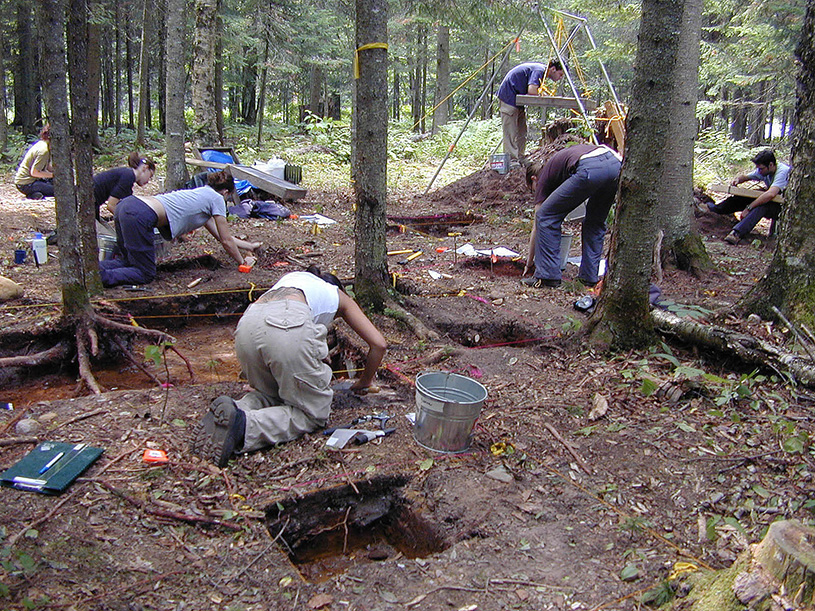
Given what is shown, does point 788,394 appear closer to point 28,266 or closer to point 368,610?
point 368,610

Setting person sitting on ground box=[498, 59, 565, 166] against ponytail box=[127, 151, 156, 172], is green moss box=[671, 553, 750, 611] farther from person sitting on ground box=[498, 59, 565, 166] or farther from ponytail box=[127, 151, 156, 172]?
person sitting on ground box=[498, 59, 565, 166]

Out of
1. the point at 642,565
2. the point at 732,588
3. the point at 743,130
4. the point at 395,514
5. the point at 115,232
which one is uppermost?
the point at 743,130

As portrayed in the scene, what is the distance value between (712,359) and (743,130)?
2469 cm

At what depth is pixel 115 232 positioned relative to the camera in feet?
23.2

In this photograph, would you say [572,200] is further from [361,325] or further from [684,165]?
[361,325]

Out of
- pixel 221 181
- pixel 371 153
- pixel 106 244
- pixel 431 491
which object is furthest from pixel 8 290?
pixel 431 491

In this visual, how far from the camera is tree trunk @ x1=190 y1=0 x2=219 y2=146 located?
11.7 meters

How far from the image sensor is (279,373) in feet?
12.1

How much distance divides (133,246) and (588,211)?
4962 millimetres

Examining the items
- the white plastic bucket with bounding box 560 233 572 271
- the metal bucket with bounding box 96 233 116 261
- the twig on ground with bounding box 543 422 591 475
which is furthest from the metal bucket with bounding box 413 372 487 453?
the metal bucket with bounding box 96 233 116 261

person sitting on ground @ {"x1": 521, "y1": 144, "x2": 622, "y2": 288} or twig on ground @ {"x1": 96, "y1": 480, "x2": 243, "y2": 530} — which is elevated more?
person sitting on ground @ {"x1": 521, "y1": 144, "x2": 622, "y2": 288}

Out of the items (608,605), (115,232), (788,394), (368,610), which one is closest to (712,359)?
(788,394)

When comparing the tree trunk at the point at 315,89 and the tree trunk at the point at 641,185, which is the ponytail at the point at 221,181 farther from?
the tree trunk at the point at 315,89

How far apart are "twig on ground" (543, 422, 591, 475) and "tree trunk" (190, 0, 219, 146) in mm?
10170
